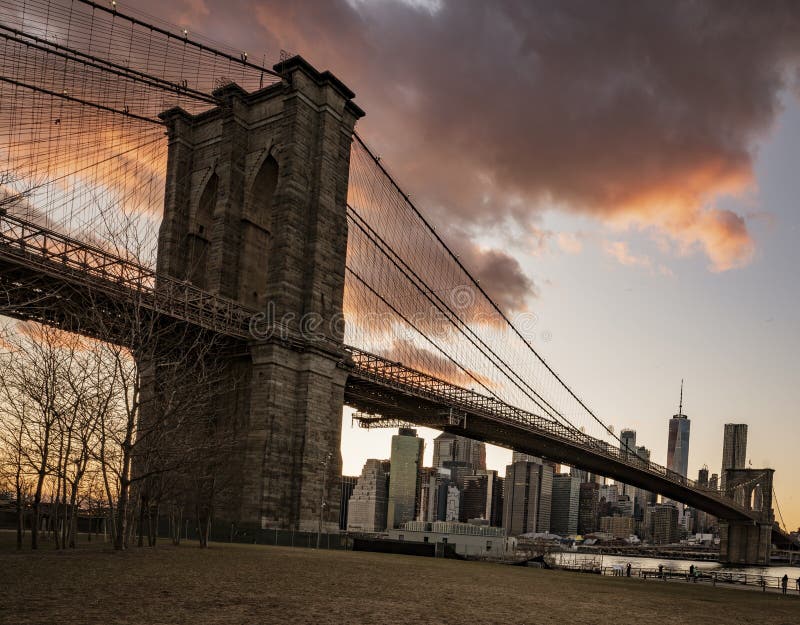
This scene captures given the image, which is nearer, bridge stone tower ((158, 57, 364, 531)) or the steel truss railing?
the steel truss railing

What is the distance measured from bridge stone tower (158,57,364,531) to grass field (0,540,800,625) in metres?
16.5

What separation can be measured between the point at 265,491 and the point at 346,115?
25710 millimetres

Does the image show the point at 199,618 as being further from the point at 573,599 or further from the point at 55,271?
the point at 55,271

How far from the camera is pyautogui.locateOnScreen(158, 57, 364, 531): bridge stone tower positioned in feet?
141

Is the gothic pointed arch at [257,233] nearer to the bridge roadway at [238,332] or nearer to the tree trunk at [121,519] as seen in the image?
the bridge roadway at [238,332]

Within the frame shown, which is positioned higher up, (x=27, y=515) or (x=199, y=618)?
(x=199, y=618)

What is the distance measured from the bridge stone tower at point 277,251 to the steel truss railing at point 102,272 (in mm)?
2130

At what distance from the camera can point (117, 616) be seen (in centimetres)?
1158

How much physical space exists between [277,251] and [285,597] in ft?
106

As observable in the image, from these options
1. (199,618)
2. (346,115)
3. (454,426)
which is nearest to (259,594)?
(199,618)

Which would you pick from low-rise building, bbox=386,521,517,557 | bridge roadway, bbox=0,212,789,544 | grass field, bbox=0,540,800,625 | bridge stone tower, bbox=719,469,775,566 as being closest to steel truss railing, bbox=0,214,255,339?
bridge roadway, bbox=0,212,789,544

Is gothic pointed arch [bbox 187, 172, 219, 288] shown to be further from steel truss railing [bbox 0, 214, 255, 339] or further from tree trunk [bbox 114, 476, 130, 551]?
tree trunk [bbox 114, 476, 130, 551]

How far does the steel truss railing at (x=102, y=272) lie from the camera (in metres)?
33.2

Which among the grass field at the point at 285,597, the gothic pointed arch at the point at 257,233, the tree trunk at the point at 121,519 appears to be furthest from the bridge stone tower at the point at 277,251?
the grass field at the point at 285,597
